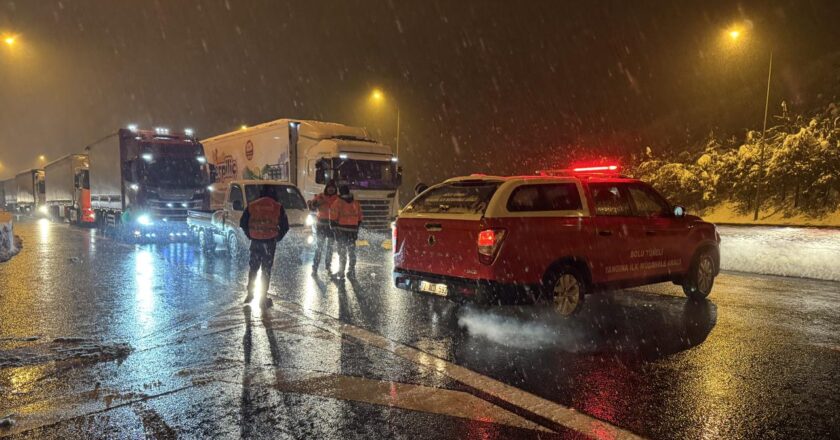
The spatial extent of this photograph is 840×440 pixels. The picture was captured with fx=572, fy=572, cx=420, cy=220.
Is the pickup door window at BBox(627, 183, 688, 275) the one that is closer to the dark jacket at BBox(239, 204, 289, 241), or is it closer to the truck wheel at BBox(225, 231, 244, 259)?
the dark jacket at BBox(239, 204, 289, 241)

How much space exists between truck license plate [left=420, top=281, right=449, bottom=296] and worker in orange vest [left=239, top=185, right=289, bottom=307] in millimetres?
2282

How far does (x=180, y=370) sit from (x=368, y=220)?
12.6 meters

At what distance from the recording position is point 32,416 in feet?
12.8

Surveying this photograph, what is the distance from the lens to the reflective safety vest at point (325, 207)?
10.3m

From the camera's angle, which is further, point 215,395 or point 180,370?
point 180,370

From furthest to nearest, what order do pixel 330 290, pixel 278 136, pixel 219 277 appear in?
pixel 278 136 < pixel 219 277 < pixel 330 290

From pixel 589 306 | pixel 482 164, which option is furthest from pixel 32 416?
pixel 482 164

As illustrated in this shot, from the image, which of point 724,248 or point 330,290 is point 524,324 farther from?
point 724,248

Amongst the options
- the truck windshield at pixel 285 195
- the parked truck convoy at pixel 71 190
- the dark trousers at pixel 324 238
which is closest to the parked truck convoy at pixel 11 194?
the parked truck convoy at pixel 71 190

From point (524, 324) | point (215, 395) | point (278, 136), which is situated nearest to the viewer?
point (215, 395)

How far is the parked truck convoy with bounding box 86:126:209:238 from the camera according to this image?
18.3 m

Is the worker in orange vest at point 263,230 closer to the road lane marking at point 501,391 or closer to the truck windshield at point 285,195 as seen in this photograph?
the road lane marking at point 501,391

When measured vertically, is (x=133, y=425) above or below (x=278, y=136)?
below

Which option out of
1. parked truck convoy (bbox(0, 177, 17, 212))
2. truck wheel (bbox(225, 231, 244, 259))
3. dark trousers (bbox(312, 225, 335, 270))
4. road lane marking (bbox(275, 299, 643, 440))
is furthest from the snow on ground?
parked truck convoy (bbox(0, 177, 17, 212))
